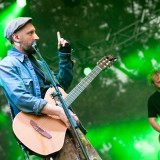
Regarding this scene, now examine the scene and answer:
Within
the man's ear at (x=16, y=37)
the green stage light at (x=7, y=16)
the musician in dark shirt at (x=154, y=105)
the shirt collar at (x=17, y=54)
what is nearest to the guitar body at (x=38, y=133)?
the shirt collar at (x=17, y=54)

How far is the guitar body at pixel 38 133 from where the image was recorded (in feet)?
8.32

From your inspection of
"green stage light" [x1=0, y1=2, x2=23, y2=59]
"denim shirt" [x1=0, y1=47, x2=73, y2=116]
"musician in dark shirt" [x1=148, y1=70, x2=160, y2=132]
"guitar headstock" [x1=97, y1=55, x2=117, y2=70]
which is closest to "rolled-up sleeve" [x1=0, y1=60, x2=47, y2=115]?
"denim shirt" [x1=0, y1=47, x2=73, y2=116]

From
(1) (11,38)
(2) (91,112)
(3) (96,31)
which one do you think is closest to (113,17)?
(3) (96,31)

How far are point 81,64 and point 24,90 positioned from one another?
504cm

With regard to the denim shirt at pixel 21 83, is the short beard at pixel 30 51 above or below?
above

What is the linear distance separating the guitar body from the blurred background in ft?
16.1

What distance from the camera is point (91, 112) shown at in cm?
843

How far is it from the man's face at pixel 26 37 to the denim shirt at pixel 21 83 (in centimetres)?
6

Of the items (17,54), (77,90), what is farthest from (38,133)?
(17,54)

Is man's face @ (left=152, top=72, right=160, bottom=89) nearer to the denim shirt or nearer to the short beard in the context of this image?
the denim shirt

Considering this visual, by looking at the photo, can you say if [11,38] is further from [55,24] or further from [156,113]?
[55,24]

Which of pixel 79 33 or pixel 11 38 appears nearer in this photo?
pixel 11 38

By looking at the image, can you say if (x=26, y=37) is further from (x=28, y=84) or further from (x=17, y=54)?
(x=28, y=84)

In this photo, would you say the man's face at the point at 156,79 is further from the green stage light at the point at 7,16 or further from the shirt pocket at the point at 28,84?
the green stage light at the point at 7,16
